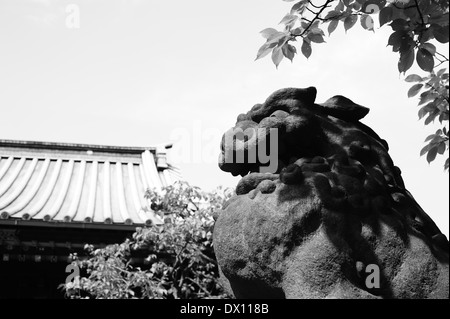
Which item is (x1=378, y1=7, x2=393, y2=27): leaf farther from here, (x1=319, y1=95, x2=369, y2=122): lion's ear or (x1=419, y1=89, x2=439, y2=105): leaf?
(x1=419, y1=89, x2=439, y2=105): leaf

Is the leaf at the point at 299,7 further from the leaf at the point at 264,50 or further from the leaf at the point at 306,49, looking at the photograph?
the leaf at the point at 264,50

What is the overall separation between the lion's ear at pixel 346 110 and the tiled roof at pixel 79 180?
142 inches

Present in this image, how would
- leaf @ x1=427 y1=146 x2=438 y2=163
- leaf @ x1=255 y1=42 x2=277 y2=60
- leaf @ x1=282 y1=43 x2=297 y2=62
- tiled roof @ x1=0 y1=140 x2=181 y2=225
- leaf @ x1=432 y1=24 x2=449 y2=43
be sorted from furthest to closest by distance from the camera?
tiled roof @ x1=0 y1=140 x2=181 y2=225
leaf @ x1=427 y1=146 x2=438 y2=163
leaf @ x1=282 y1=43 x2=297 y2=62
leaf @ x1=255 y1=42 x2=277 y2=60
leaf @ x1=432 y1=24 x2=449 y2=43

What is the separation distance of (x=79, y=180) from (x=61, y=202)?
146cm

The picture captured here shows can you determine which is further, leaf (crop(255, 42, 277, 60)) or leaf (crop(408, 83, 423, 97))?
leaf (crop(408, 83, 423, 97))

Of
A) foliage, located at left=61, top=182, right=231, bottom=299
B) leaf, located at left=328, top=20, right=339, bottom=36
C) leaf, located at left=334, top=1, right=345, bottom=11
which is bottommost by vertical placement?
foliage, located at left=61, top=182, right=231, bottom=299

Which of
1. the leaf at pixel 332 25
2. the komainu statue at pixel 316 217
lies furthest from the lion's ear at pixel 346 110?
the leaf at pixel 332 25

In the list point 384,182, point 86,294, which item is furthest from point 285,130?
point 86,294

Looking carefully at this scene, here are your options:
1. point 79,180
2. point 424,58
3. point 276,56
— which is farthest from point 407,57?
point 79,180

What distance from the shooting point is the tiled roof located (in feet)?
22.8

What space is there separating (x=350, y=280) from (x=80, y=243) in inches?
172

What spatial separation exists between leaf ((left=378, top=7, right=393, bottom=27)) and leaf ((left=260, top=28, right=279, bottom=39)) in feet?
2.30

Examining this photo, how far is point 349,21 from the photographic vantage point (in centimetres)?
350

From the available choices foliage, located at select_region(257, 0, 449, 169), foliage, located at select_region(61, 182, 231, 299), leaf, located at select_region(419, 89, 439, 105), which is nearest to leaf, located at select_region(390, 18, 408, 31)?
foliage, located at select_region(257, 0, 449, 169)
